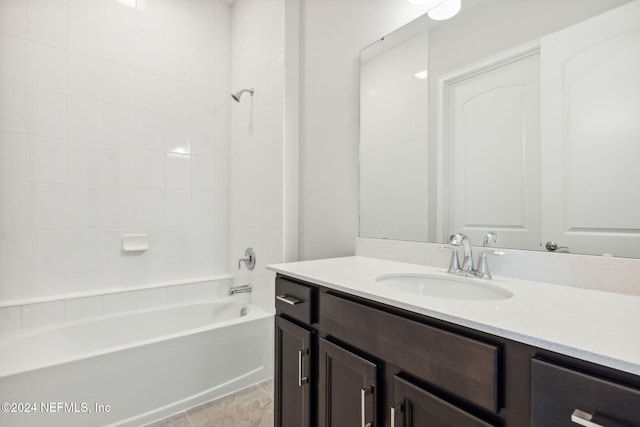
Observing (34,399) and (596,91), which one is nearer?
(596,91)

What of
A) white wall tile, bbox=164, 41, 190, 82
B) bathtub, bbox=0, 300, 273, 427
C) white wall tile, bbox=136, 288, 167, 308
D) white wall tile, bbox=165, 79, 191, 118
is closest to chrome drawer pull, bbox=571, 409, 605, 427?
bathtub, bbox=0, 300, 273, 427

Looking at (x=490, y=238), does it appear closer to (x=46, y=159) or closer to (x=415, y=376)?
(x=415, y=376)

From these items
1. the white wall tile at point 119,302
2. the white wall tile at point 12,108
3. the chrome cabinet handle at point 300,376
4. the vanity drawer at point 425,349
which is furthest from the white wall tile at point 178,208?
the vanity drawer at point 425,349

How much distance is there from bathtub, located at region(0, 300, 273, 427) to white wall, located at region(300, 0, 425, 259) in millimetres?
722

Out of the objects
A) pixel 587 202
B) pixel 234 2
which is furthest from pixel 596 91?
pixel 234 2

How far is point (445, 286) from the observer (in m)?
1.07

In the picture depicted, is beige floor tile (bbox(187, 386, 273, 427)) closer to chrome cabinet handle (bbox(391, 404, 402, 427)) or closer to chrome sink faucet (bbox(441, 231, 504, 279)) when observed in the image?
chrome cabinet handle (bbox(391, 404, 402, 427))

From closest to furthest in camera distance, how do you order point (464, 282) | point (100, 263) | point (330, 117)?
point (464, 282) < point (330, 117) < point (100, 263)

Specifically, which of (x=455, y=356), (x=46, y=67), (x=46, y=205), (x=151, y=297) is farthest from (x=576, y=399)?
(x=46, y=67)

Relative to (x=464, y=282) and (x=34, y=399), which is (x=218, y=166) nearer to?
(x=34, y=399)

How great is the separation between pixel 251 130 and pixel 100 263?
1.38m

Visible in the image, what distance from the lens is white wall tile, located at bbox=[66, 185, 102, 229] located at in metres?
1.93

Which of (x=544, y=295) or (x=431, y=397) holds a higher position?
(x=544, y=295)

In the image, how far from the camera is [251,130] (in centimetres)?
225
